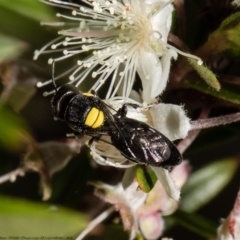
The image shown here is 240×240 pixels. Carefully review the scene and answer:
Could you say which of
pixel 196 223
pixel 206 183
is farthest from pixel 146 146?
pixel 206 183

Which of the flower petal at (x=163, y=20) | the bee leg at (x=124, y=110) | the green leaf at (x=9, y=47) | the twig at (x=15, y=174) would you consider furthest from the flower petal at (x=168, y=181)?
the green leaf at (x=9, y=47)

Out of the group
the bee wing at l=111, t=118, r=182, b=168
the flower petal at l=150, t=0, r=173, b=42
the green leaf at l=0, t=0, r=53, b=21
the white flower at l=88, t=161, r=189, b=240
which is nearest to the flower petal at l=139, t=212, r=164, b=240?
the white flower at l=88, t=161, r=189, b=240

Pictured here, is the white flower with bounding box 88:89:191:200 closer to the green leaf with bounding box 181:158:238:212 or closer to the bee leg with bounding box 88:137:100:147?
the bee leg with bounding box 88:137:100:147

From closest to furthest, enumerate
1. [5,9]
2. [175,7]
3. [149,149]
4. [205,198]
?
1. [149,149]
2. [175,7]
3. [5,9]
4. [205,198]

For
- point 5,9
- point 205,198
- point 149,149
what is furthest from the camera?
point 205,198

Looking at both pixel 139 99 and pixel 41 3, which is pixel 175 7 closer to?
pixel 139 99

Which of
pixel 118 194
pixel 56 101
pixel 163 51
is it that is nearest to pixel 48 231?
pixel 118 194
